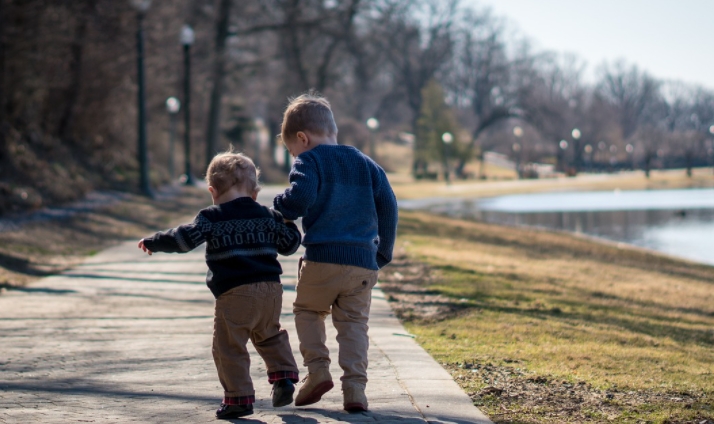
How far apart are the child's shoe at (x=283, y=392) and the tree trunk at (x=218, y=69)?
2865 cm

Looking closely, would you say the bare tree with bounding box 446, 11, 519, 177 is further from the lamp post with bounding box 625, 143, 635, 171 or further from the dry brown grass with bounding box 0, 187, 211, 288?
the dry brown grass with bounding box 0, 187, 211, 288

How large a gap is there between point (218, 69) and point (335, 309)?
29915mm

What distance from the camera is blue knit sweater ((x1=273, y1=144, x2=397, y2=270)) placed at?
14.4 ft

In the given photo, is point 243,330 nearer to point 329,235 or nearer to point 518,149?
point 329,235

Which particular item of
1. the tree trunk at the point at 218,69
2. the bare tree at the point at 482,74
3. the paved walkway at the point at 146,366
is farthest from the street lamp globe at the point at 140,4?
the bare tree at the point at 482,74

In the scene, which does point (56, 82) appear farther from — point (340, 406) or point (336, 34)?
point (340, 406)

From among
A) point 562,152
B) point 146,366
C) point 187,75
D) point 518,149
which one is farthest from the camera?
point 562,152

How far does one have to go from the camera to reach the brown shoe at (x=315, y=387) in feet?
14.4

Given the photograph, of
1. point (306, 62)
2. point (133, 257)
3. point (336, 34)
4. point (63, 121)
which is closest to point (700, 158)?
point (306, 62)

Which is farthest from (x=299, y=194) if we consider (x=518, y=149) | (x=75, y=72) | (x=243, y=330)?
(x=518, y=149)

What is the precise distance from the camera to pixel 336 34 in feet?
104

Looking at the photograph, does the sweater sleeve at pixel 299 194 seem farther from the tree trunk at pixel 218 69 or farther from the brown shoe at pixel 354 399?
the tree trunk at pixel 218 69

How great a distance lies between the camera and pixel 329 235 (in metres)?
4.44

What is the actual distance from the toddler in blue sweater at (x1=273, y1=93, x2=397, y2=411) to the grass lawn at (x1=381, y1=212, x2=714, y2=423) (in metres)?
0.81
